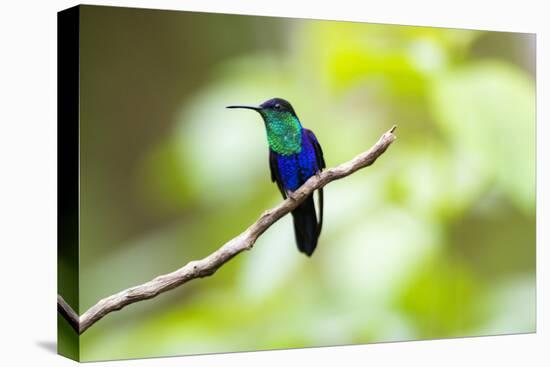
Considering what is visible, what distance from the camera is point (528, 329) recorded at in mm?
7094

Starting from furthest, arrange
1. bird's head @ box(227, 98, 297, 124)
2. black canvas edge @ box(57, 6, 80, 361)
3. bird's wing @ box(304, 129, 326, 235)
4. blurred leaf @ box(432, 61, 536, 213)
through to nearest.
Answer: blurred leaf @ box(432, 61, 536, 213)
bird's wing @ box(304, 129, 326, 235)
bird's head @ box(227, 98, 297, 124)
black canvas edge @ box(57, 6, 80, 361)

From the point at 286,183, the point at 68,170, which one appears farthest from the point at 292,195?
the point at 68,170

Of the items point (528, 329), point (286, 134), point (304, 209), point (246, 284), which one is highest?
point (286, 134)

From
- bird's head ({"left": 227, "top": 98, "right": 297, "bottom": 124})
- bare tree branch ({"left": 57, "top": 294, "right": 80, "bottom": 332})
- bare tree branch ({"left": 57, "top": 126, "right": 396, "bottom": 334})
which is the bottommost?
bare tree branch ({"left": 57, "top": 294, "right": 80, "bottom": 332})

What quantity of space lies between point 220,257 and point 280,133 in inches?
34.0

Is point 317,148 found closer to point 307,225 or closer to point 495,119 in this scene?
point 307,225

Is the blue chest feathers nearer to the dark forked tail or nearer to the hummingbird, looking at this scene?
the hummingbird

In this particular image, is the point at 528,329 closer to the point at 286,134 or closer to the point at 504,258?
the point at 504,258

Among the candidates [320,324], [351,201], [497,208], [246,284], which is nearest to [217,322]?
[246,284]

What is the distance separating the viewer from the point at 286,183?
20.3 feet

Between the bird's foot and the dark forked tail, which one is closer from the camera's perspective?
the bird's foot

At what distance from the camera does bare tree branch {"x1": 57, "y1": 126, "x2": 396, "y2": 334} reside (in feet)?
18.7

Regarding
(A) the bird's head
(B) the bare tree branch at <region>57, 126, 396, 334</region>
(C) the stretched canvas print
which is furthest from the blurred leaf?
(A) the bird's head

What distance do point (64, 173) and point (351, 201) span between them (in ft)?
6.08
